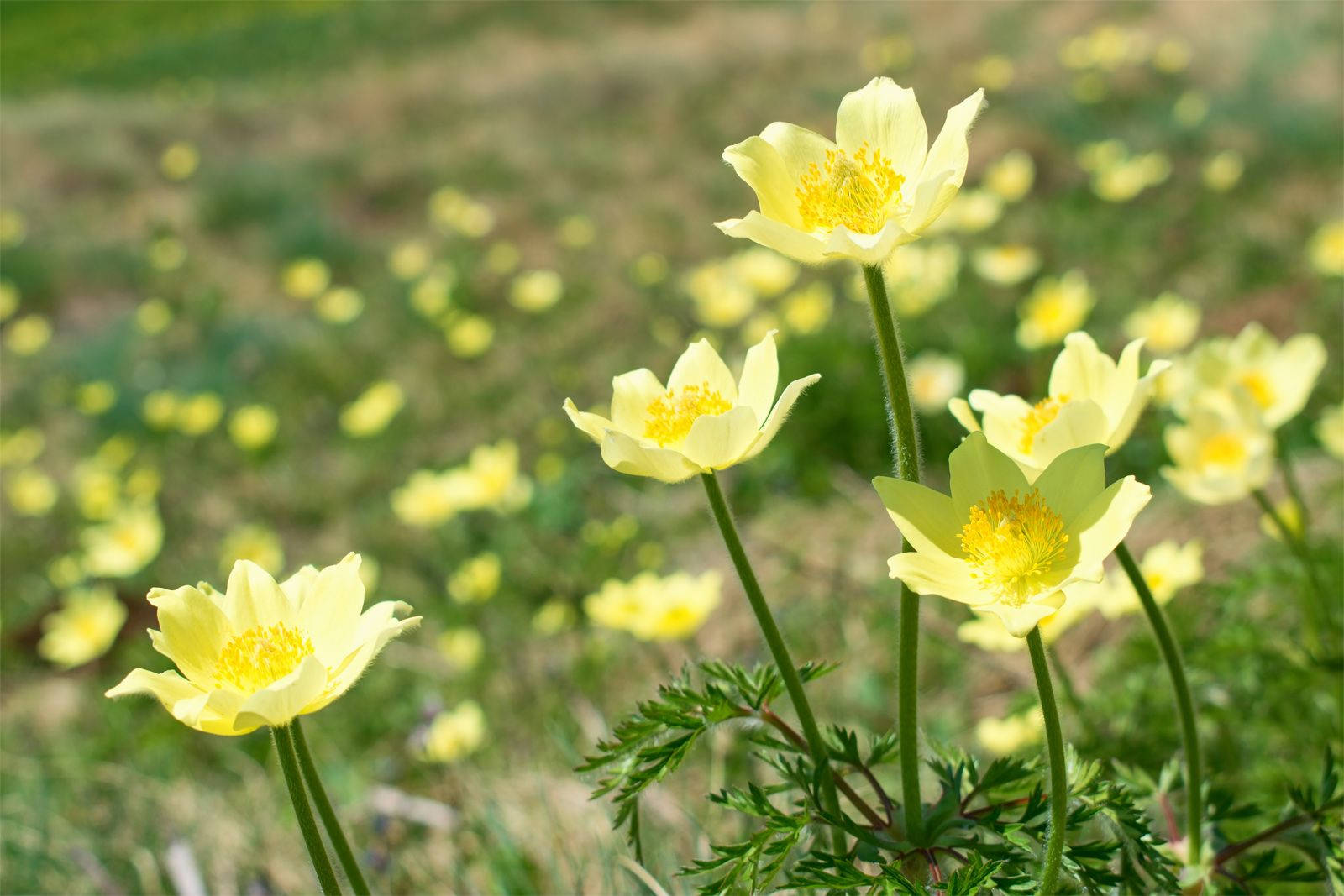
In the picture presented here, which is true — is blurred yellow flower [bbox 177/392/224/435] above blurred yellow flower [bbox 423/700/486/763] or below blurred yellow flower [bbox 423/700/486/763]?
above

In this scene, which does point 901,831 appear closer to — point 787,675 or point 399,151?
point 787,675

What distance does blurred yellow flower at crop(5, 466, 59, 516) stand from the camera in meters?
6.00

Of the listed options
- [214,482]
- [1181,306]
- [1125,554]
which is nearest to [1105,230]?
[1181,306]

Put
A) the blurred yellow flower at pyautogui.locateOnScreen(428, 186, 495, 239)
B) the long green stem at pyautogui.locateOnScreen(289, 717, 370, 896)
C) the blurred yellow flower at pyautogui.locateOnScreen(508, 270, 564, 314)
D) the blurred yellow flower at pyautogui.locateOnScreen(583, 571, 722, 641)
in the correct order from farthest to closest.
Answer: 1. the blurred yellow flower at pyautogui.locateOnScreen(428, 186, 495, 239)
2. the blurred yellow flower at pyautogui.locateOnScreen(508, 270, 564, 314)
3. the blurred yellow flower at pyautogui.locateOnScreen(583, 571, 722, 641)
4. the long green stem at pyautogui.locateOnScreen(289, 717, 370, 896)

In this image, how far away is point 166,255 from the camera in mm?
8352

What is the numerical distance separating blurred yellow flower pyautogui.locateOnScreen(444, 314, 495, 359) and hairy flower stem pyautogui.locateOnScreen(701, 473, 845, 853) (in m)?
5.26

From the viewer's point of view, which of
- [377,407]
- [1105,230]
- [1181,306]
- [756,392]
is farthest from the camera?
[1105,230]

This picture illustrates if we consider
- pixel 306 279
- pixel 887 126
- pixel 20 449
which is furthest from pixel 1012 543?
pixel 306 279

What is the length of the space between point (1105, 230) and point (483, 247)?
4398 mm

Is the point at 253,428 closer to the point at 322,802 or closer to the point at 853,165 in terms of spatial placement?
the point at 322,802

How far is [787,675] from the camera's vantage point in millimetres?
1213

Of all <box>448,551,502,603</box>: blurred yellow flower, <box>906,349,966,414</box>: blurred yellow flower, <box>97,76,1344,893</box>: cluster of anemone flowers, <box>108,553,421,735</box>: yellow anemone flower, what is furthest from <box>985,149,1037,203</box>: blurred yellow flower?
<box>108,553,421,735</box>: yellow anemone flower

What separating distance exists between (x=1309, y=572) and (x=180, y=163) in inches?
401

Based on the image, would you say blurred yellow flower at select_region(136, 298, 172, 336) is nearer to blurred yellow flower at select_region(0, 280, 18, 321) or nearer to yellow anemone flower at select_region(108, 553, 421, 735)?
blurred yellow flower at select_region(0, 280, 18, 321)
